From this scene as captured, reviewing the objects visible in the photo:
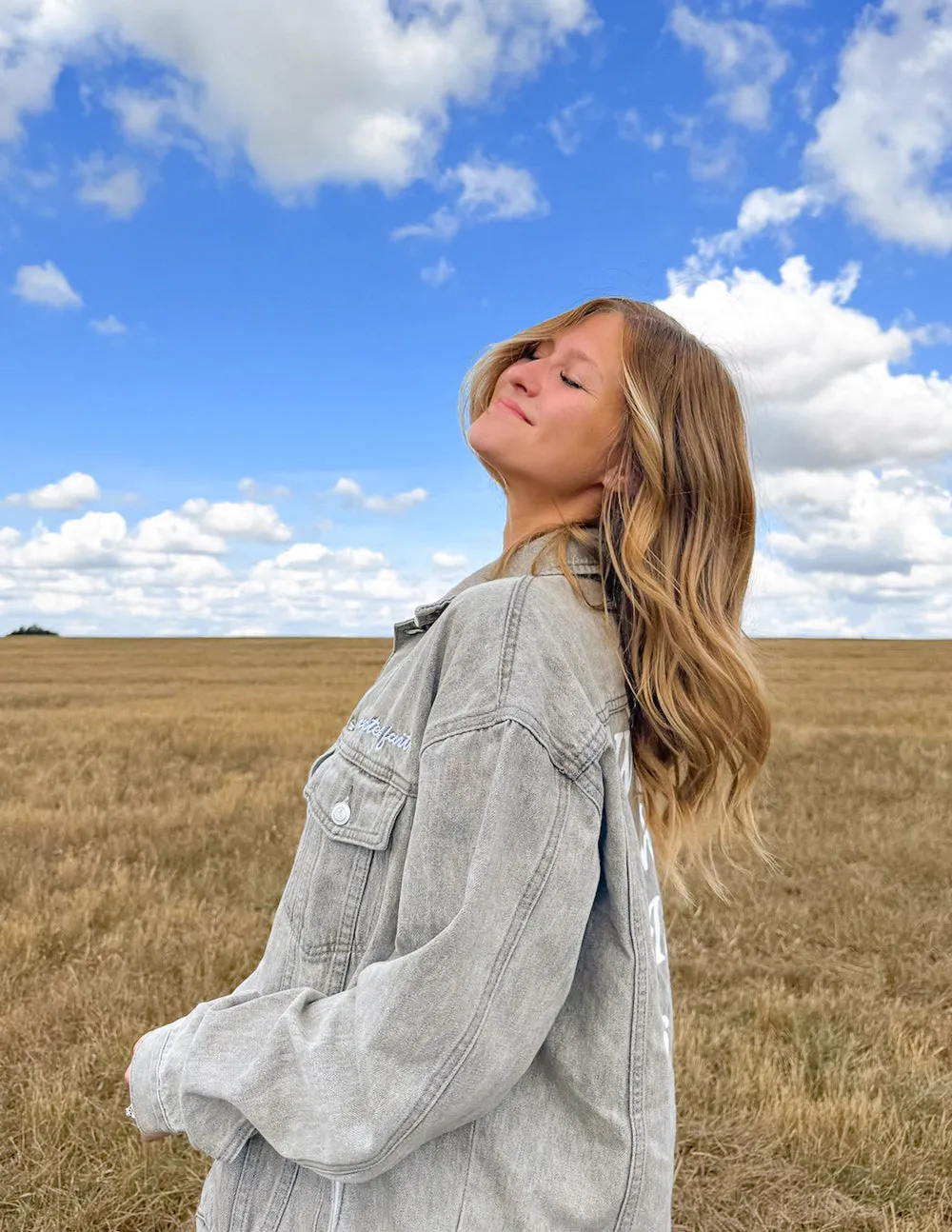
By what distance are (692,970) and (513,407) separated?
478 cm

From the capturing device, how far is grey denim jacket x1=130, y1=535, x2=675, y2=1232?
4.09 ft

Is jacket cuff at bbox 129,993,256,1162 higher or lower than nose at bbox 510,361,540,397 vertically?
lower

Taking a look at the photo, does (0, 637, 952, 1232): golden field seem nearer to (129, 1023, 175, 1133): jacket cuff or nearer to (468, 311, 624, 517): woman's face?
(468, 311, 624, 517): woman's face

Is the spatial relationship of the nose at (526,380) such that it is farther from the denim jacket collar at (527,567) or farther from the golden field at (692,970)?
the golden field at (692,970)

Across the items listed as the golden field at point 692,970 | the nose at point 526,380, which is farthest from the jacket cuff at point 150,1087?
the golden field at point 692,970

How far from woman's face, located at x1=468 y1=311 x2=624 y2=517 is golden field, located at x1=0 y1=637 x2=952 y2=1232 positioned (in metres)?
0.92

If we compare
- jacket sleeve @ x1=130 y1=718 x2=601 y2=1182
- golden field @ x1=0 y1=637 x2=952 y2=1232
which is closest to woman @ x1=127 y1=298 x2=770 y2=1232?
jacket sleeve @ x1=130 y1=718 x2=601 y2=1182

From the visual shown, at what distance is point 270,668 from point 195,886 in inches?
1242

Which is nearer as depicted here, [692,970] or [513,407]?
[513,407]

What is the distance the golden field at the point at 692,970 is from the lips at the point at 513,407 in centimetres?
102

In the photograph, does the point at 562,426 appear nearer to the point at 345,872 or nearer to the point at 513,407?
the point at 513,407

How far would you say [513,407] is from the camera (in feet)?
5.96

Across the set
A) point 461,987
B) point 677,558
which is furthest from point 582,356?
point 461,987

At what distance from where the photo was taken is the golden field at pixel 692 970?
11.6 feet
